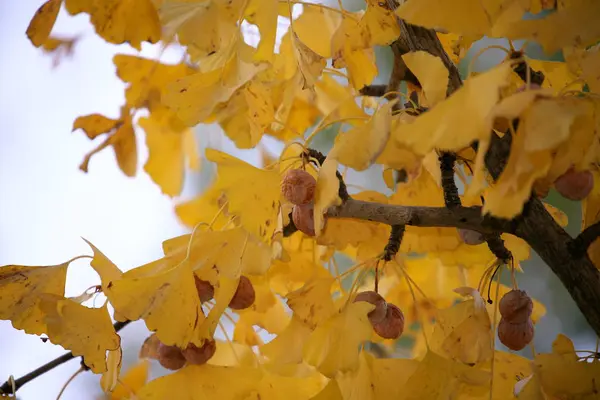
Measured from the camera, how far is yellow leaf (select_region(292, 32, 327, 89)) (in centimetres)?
32

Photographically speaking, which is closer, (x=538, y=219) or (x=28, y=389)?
(x=538, y=219)

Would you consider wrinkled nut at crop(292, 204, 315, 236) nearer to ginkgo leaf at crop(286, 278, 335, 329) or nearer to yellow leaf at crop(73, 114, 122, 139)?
ginkgo leaf at crop(286, 278, 335, 329)

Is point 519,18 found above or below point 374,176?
above

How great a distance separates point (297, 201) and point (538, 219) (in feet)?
0.36

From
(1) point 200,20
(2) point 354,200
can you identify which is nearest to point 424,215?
(2) point 354,200

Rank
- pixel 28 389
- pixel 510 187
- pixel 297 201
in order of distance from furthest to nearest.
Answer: pixel 28 389 < pixel 297 201 < pixel 510 187

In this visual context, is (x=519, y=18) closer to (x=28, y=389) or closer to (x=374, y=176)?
(x=374, y=176)

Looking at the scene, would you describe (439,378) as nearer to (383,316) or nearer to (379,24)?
(383,316)

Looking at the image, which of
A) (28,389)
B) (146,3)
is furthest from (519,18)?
(28,389)

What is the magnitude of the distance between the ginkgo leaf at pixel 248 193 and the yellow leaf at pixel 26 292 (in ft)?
0.36

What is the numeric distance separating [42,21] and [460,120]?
0.74 feet

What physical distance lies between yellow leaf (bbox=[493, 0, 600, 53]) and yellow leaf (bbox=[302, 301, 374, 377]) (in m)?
0.14

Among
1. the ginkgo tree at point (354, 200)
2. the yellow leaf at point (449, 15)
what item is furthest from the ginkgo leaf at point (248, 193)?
the yellow leaf at point (449, 15)

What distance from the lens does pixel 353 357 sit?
0.96 feet
